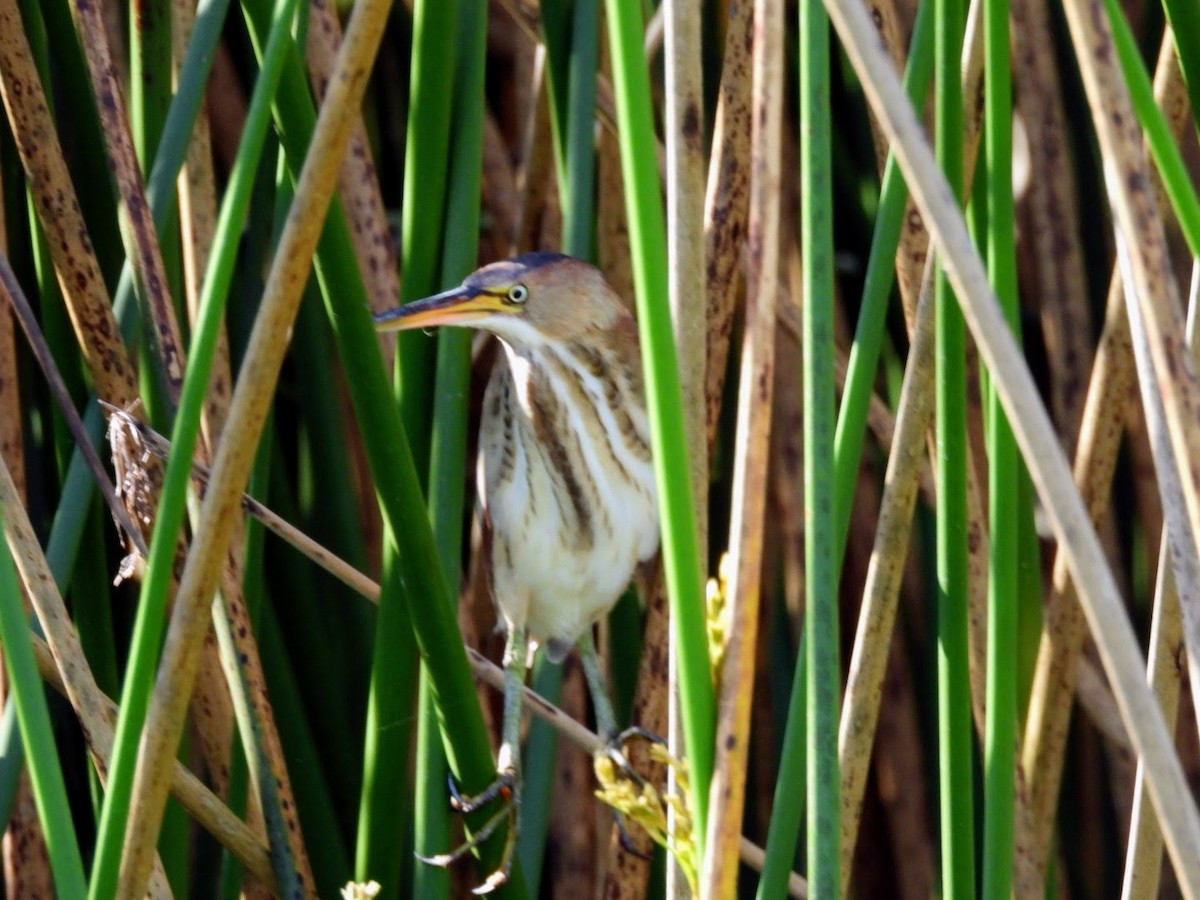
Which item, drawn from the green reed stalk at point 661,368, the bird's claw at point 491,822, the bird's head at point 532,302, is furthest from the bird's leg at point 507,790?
the green reed stalk at point 661,368

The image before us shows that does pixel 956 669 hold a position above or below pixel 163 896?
Answer: above

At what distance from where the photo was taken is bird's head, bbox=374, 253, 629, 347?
127 cm

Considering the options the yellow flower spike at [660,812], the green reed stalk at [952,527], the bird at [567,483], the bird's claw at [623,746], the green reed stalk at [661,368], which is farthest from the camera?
the bird at [567,483]

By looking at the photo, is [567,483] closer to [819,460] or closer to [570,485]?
[570,485]

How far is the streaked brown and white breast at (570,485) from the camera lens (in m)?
1.55

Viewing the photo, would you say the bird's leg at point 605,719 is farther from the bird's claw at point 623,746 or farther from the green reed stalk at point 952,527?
the green reed stalk at point 952,527

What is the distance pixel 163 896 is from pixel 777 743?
83 cm

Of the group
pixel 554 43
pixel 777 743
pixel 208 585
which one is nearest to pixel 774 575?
pixel 777 743

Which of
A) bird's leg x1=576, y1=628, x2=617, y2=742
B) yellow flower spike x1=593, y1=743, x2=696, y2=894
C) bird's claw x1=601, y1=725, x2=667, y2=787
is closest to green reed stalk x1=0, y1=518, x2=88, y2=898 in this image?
yellow flower spike x1=593, y1=743, x2=696, y2=894

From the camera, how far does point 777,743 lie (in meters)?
1.80

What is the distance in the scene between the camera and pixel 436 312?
1.22 meters

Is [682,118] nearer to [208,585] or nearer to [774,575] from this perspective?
[208,585]

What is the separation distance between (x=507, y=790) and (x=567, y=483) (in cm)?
34

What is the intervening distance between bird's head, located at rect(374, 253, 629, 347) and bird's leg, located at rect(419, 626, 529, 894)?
32 centimetres
